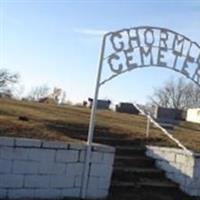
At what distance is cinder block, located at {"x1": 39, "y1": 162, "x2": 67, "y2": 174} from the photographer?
10.1 m

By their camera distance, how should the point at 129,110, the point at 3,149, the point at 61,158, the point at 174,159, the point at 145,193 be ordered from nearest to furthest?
the point at 3,149 < the point at 61,158 < the point at 145,193 < the point at 174,159 < the point at 129,110

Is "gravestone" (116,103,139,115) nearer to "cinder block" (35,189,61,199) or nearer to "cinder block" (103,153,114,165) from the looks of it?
"cinder block" (103,153,114,165)

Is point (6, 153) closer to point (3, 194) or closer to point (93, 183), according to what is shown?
point (3, 194)

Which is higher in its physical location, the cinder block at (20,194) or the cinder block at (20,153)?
the cinder block at (20,153)

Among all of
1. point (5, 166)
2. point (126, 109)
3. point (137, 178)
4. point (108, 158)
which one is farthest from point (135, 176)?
point (126, 109)

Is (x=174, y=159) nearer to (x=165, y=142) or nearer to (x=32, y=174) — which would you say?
(x=165, y=142)

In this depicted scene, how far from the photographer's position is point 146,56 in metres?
11.7

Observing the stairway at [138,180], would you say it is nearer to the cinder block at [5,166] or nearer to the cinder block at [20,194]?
the cinder block at [20,194]


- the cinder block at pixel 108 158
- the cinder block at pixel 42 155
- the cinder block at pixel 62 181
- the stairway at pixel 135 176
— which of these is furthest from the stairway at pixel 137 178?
the cinder block at pixel 42 155

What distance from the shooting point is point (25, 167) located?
9.93 metres

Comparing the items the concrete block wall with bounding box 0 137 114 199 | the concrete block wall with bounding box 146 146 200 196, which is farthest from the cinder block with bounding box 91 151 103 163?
the concrete block wall with bounding box 146 146 200 196

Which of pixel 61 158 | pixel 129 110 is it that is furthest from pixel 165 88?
pixel 61 158

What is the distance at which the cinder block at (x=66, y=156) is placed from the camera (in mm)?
10305

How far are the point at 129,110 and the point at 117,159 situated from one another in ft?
60.1
